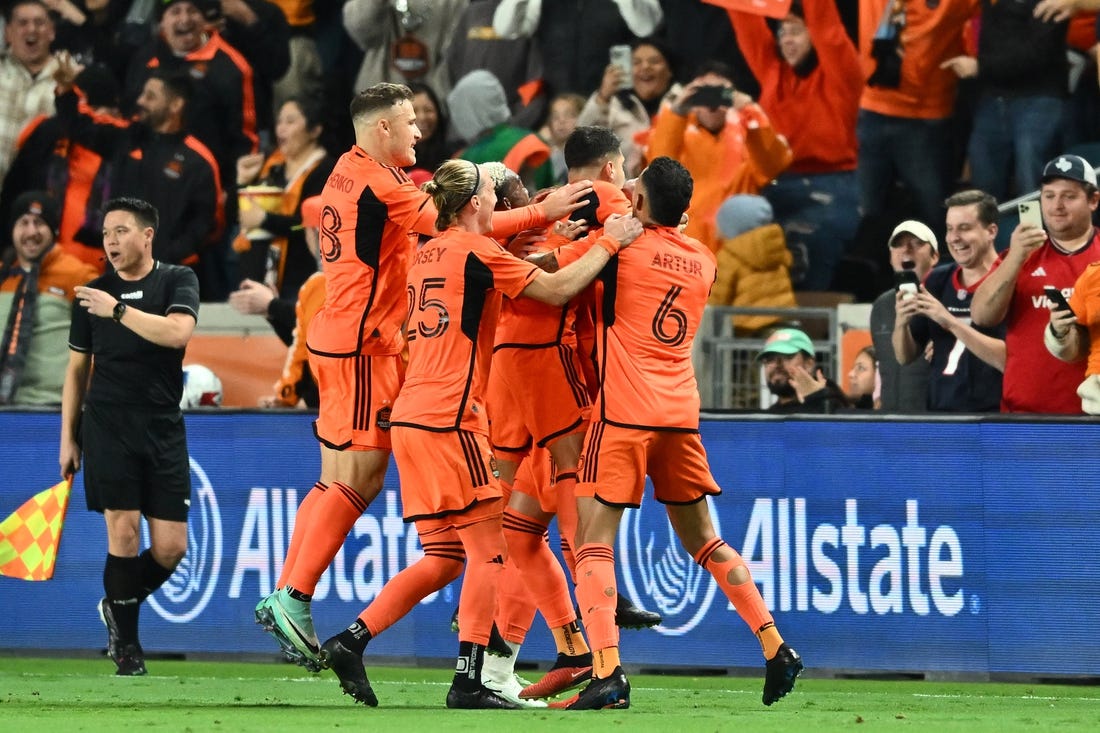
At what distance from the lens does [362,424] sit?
345 inches

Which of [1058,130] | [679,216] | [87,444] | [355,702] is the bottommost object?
[355,702]

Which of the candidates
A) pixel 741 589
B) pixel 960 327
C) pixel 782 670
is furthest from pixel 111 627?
pixel 960 327

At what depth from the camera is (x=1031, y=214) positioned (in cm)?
1040

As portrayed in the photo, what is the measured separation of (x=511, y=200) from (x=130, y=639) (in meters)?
3.40

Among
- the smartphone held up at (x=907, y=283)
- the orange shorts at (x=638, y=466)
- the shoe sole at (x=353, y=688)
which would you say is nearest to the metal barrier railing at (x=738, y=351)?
the smartphone held up at (x=907, y=283)

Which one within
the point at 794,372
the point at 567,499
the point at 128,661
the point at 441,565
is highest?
the point at 794,372

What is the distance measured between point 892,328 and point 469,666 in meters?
4.49

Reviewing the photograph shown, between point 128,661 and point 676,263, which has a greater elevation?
point 676,263

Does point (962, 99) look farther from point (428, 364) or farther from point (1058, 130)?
point (428, 364)

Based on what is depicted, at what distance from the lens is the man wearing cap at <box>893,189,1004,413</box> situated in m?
10.7

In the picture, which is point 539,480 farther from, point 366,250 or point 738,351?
point 738,351

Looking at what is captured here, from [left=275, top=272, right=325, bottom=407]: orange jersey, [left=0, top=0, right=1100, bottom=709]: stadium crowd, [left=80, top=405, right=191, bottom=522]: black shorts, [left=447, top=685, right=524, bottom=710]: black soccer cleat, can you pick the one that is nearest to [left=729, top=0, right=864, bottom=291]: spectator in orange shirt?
[left=0, top=0, right=1100, bottom=709]: stadium crowd

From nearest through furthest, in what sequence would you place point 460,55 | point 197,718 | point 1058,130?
point 197,718 < point 1058,130 < point 460,55

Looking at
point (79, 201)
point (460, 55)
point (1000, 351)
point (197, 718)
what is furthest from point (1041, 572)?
point (79, 201)
